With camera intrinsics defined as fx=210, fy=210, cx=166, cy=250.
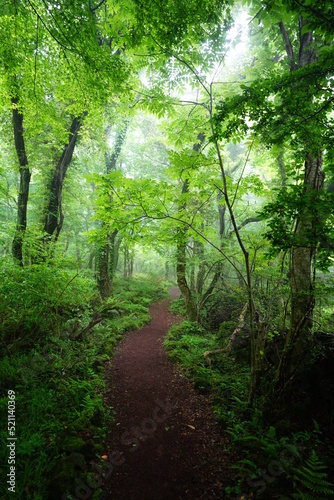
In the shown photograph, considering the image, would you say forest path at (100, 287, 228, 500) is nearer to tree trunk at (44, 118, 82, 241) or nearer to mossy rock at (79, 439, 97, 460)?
mossy rock at (79, 439, 97, 460)

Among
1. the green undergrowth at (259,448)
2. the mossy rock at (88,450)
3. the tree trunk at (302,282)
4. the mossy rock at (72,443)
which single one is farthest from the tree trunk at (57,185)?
the tree trunk at (302,282)

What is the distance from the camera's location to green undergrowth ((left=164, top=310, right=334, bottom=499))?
2.52m

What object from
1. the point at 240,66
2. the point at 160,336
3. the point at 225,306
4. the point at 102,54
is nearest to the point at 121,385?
the point at 160,336

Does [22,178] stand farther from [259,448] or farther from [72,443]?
[259,448]

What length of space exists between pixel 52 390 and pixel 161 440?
7.54ft

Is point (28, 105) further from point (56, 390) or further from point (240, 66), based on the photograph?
point (240, 66)

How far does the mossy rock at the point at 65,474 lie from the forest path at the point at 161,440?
0.45 meters

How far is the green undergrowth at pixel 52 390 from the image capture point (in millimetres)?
2821

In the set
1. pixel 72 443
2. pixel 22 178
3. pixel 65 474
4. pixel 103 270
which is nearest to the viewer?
pixel 65 474

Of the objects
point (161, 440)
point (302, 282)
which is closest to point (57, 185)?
point (161, 440)

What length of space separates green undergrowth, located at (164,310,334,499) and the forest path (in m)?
0.27

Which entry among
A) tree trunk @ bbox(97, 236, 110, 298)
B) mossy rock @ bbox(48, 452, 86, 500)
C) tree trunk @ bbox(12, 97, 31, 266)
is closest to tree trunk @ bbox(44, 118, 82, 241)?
tree trunk @ bbox(12, 97, 31, 266)

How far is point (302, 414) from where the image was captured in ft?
12.0

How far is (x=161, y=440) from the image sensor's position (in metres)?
3.74
